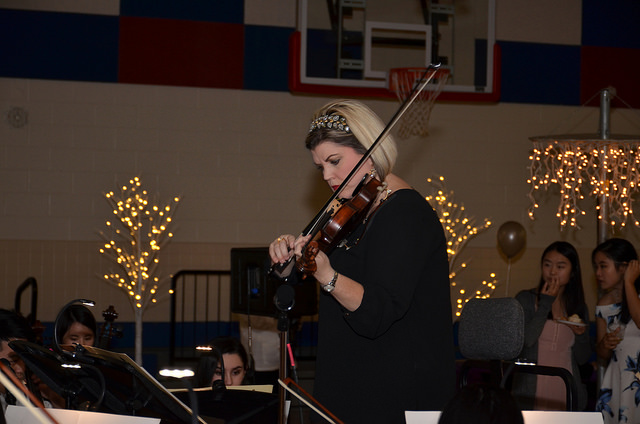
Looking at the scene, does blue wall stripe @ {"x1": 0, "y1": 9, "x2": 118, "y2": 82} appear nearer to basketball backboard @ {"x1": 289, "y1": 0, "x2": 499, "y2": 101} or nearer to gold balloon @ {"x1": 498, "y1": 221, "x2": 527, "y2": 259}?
basketball backboard @ {"x1": 289, "y1": 0, "x2": 499, "y2": 101}

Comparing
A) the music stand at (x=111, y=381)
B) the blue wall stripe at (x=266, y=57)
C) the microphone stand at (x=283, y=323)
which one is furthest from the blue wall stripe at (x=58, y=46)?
the microphone stand at (x=283, y=323)

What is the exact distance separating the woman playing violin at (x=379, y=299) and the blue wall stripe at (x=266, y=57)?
534cm

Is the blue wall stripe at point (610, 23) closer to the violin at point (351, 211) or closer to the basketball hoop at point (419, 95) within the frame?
the basketball hoop at point (419, 95)

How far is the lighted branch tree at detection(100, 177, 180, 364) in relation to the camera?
6637 mm

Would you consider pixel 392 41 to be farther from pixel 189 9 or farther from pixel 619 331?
pixel 619 331

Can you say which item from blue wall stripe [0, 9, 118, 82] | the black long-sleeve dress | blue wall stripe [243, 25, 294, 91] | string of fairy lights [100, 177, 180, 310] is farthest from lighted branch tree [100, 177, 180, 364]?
the black long-sleeve dress

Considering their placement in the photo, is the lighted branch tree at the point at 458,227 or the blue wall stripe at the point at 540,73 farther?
the blue wall stripe at the point at 540,73

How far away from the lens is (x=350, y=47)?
648 cm

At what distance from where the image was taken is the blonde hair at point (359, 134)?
1.84m

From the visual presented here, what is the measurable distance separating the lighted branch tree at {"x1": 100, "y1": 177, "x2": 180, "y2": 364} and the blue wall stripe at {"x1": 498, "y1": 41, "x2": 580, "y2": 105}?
3.59 metres

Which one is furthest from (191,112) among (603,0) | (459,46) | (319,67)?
(603,0)

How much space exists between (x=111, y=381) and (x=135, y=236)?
5.30 meters

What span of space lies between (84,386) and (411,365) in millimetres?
749

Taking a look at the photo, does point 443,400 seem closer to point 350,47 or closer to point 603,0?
point 350,47
